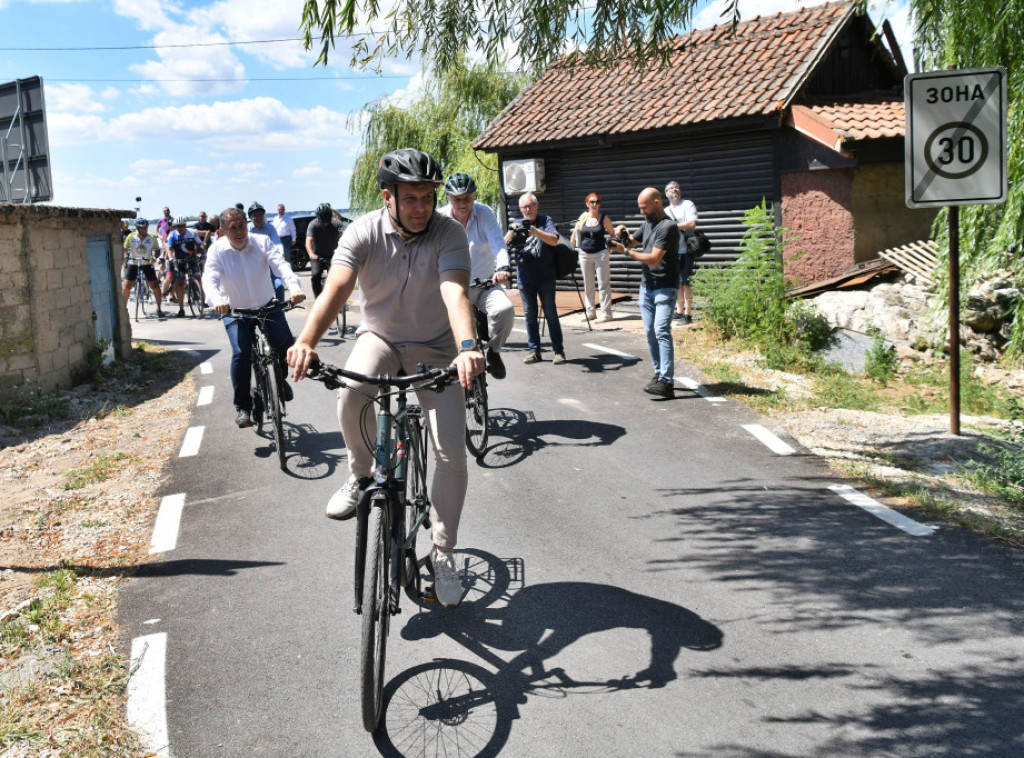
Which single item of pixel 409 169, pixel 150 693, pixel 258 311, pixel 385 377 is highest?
pixel 409 169

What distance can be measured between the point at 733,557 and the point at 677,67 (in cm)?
1693

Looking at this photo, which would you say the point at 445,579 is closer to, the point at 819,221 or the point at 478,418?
the point at 478,418

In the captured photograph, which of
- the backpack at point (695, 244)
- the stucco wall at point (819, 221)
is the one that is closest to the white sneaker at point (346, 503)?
the backpack at point (695, 244)

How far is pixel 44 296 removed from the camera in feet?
38.6

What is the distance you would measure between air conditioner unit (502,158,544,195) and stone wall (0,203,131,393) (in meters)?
9.73

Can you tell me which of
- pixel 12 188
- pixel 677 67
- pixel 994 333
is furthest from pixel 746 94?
pixel 12 188

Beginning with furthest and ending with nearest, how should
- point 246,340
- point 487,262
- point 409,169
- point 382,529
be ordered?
point 487,262 < point 246,340 < point 409,169 < point 382,529

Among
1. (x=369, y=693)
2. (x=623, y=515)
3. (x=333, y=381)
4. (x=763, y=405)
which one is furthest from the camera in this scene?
(x=763, y=405)

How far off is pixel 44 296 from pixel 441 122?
22.2m

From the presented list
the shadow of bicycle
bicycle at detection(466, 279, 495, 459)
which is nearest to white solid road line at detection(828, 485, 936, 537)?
the shadow of bicycle

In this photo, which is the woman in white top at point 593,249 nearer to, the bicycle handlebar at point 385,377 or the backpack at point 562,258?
the backpack at point 562,258

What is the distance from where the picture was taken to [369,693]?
142 inches

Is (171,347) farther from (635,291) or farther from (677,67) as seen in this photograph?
(677,67)

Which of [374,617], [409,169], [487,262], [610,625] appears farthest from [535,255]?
[374,617]
